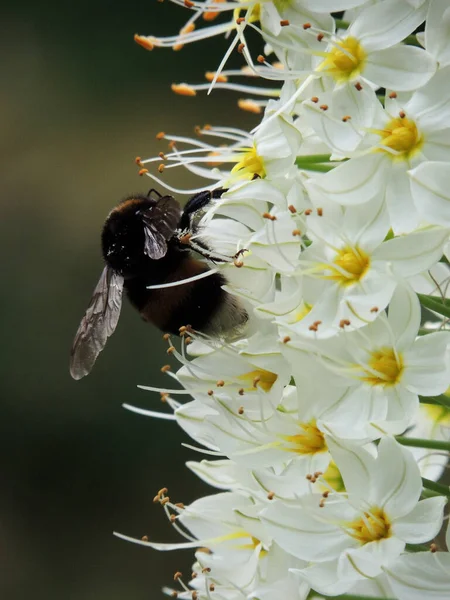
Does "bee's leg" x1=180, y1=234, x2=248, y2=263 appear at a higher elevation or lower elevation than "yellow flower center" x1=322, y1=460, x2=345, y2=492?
higher

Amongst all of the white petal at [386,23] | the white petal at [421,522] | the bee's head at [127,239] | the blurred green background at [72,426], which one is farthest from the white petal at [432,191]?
the blurred green background at [72,426]

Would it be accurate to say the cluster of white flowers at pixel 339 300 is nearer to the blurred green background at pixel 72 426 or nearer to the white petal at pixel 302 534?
the white petal at pixel 302 534

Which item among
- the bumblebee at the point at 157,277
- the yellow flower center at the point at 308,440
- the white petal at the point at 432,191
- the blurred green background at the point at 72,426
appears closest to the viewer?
the white petal at the point at 432,191

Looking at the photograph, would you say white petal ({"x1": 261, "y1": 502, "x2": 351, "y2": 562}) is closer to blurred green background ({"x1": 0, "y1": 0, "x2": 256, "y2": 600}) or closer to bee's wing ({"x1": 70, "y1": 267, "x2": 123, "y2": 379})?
bee's wing ({"x1": 70, "y1": 267, "x2": 123, "y2": 379})

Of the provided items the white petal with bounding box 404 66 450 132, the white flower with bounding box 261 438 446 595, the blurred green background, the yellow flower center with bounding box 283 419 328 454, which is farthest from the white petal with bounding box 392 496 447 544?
the blurred green background

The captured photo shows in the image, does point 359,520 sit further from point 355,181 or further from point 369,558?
point 355,181

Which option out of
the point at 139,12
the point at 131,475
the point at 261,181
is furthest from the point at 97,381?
the point at 261,181

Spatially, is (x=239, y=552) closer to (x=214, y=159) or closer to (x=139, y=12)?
(x=214, y=159)

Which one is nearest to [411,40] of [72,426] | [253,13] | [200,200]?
[253,13]
